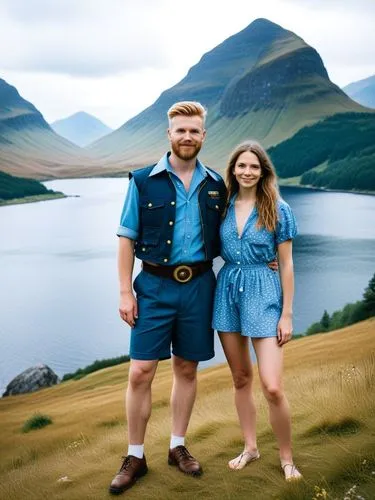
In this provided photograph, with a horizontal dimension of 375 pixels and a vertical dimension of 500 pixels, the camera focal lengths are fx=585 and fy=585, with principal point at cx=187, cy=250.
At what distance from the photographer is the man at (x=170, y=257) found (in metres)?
4.24

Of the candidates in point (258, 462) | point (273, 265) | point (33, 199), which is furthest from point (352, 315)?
point (33, 199)

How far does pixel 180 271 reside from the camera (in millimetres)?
4238

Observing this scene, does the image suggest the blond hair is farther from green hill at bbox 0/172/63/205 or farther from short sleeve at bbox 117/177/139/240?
green hill at bbox 0/172/63/205

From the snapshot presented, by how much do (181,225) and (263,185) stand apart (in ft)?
2.16

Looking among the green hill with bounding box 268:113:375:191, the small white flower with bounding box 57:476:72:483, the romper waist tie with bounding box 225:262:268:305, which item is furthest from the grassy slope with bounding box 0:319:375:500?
the green hill with bounding box 268:113:375:191

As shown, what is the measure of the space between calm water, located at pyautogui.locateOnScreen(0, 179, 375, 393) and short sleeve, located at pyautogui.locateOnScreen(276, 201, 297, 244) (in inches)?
1190

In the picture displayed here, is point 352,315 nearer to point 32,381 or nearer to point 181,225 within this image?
point 32,381

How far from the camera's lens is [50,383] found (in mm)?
30312

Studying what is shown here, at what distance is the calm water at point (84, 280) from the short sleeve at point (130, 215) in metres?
30.2

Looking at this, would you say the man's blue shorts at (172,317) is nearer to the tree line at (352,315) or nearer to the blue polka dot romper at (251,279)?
the blue polka dot romper at (251,279)

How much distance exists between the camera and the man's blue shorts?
4.25m

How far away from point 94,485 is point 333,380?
301 centimetres

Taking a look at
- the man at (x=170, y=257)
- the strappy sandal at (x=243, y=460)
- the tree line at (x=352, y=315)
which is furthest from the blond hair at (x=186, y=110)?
the tree line at (x=352, y=315)

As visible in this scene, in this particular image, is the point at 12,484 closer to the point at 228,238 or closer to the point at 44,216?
the point at 228,238
